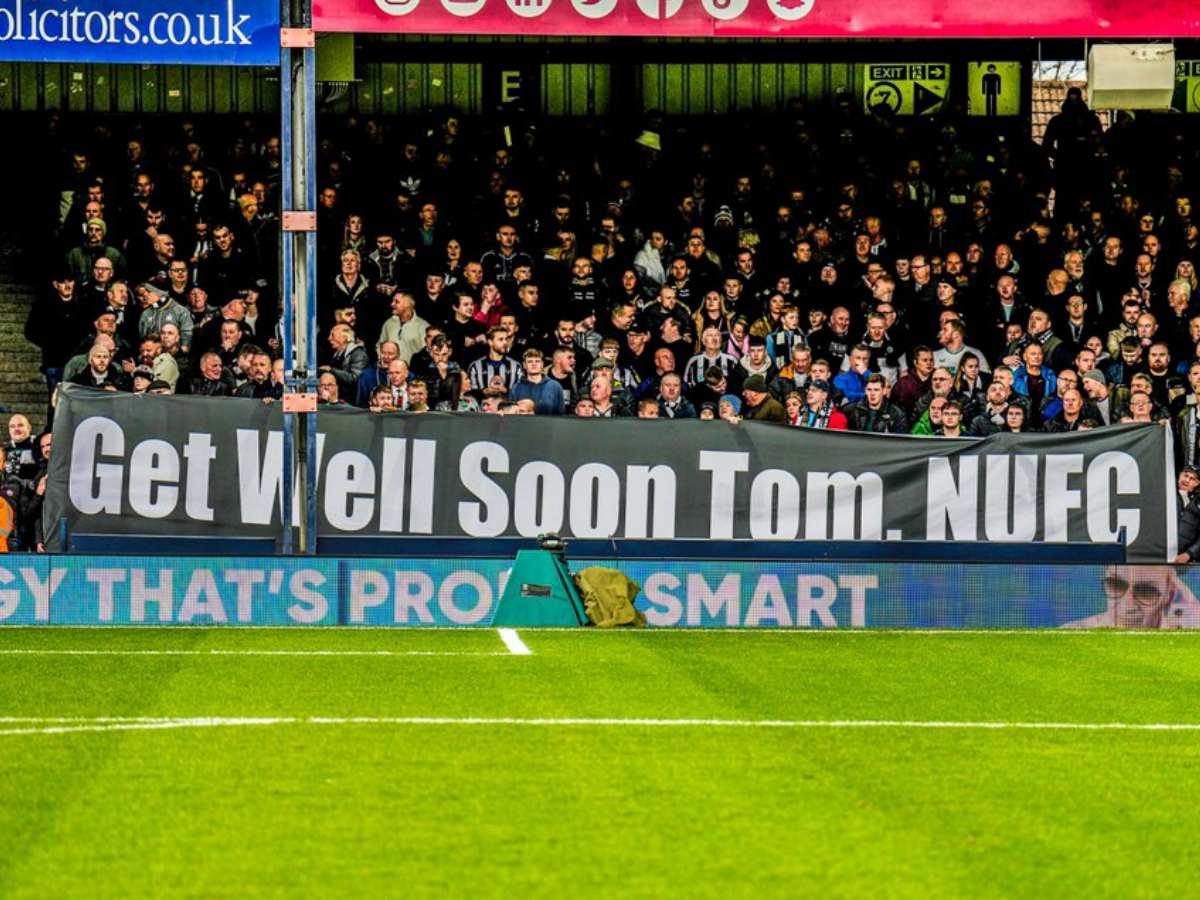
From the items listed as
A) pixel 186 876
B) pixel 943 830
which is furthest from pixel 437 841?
pixel 943 830

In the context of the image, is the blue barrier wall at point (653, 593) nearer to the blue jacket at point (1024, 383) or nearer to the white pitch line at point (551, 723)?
the blue jacket at point (1024, 383)

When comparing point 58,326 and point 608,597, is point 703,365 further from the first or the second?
point 58,326

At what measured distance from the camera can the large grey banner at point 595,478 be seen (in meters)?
15.9

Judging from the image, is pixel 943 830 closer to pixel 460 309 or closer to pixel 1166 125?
pixel 460 309

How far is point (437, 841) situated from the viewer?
660cm

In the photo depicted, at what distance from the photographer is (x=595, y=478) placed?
16.0 meters

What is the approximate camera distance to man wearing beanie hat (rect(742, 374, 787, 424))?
A: 674 inches

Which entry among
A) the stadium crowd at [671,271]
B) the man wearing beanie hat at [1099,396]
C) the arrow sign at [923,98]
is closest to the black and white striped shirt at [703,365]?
the stadium crowd at [671,271]

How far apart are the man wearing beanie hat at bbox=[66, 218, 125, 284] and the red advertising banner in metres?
5.06

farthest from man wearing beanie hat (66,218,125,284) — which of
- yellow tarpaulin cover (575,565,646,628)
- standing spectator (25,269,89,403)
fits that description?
yellow tarpaulin cover (575,565,646,628)

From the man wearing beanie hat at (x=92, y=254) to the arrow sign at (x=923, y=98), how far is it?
10428 millimetres

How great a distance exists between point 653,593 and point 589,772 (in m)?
7.00

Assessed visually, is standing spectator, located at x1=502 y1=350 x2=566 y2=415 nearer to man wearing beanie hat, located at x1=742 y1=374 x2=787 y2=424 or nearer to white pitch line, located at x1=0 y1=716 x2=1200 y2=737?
man wearing beanie hat, located at x1=742 y1=374 x2=787 y2=424

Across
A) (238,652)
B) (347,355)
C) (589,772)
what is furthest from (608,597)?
(589,772)
